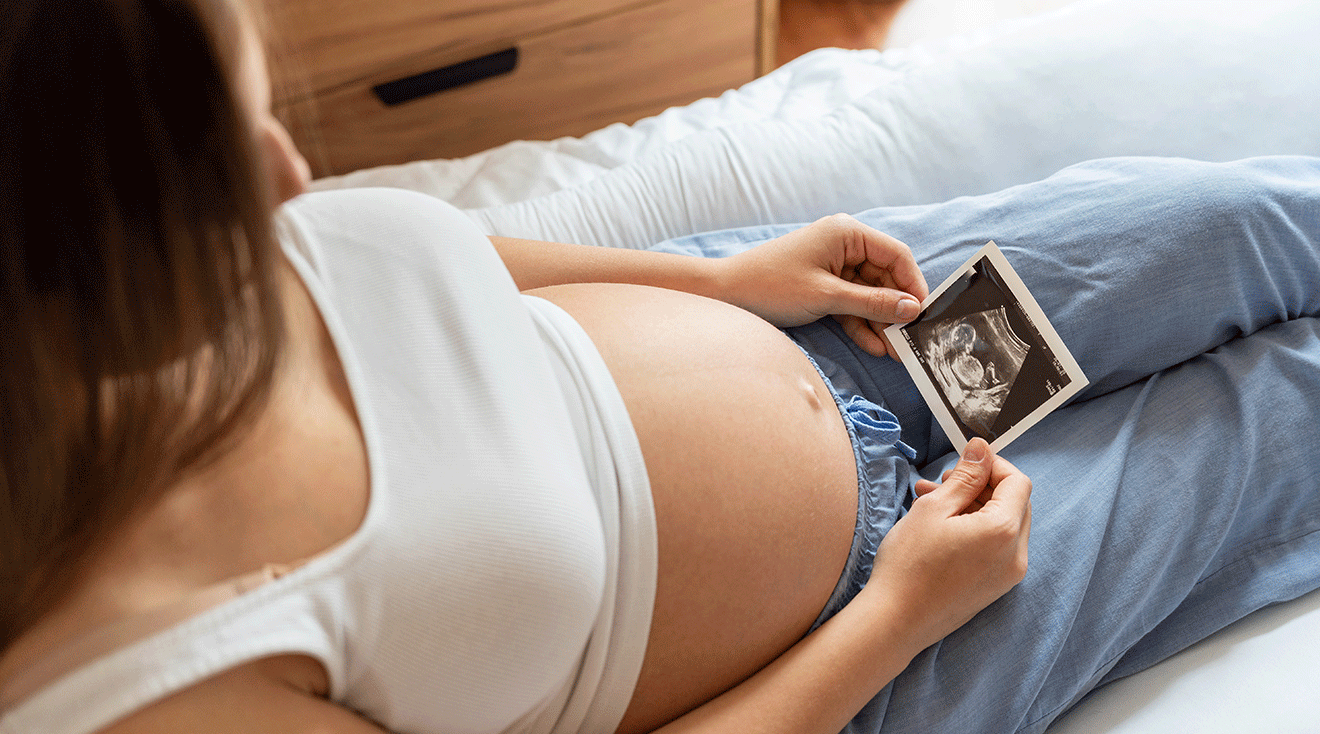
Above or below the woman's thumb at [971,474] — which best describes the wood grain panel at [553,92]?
above

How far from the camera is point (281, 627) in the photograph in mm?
442

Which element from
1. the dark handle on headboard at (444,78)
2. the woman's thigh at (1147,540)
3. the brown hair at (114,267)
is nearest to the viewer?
the brown hair at (114,267)

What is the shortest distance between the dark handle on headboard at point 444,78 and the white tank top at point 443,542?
1008mm

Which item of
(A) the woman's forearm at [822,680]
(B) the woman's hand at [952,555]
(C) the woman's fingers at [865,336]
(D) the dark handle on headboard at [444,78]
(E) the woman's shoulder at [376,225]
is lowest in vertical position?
(A) the woman's forearm at [822,680]

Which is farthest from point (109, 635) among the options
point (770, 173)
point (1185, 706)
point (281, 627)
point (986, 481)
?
point (770, 173)

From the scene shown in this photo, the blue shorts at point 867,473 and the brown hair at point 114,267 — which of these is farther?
the blue shorts at point 867,473

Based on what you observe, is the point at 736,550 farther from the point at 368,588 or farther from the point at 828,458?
the point at 368,588

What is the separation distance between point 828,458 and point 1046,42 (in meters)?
0.83

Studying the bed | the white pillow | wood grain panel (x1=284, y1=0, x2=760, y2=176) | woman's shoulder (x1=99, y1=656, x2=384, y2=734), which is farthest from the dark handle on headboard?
woman's shoulder (x1=99, y1=656, x2=384, y2=734)

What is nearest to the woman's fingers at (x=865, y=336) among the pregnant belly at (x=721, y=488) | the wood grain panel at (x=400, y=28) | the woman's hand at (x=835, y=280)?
the woman's hand at (x=835, y=280)

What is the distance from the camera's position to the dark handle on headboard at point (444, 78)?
1.58 m

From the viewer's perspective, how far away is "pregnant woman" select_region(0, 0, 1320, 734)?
1.24 feet

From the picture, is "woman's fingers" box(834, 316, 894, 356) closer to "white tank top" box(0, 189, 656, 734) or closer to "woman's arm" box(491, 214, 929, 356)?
"woman's arm" box(491, 214, 929, 356)

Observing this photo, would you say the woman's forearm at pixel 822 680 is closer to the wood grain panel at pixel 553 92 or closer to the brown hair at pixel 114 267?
the brown hair at pixel 114 267
